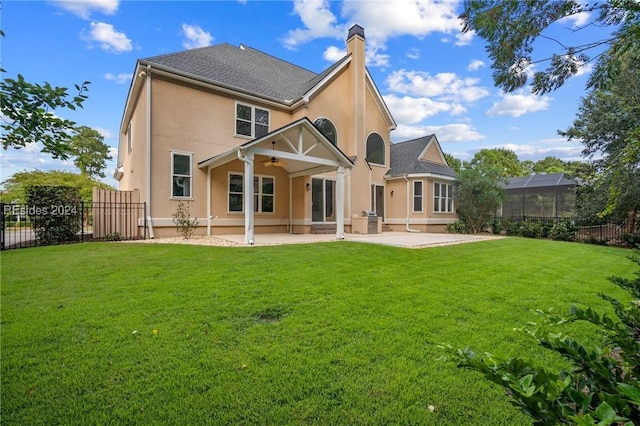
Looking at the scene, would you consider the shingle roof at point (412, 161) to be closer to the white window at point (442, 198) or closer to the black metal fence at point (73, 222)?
the white window at point (442, 198)

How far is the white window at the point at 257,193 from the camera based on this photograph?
1345cm

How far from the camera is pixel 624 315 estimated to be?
2.07 meters

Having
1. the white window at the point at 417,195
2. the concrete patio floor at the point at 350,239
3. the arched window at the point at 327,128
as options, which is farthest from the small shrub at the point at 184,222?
the white window at the point at 417,195

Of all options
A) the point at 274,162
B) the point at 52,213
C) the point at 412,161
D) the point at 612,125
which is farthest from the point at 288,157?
the point at 612,125

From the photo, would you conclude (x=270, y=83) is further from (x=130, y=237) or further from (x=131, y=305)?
(x=131, y=305)

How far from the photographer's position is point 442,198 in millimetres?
18953

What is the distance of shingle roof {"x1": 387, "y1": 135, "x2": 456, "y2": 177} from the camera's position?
59.8ft

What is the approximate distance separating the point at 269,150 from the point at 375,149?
9.87 metres

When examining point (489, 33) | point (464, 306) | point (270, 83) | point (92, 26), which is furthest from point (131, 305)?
point (270, 83)

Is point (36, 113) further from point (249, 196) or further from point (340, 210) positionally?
point (340, 210)

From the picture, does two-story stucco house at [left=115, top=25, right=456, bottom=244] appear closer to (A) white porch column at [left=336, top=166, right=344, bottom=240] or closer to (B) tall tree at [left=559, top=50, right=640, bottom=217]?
(A) white porch column at [left=336, top=166, right=344, bottom=240]

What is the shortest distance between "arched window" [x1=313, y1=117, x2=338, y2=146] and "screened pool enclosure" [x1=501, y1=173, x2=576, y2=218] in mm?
13185

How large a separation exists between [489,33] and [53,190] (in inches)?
522

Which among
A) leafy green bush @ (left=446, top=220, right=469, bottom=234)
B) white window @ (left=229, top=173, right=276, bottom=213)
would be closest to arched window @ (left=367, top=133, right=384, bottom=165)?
leafy green bush @ (left=446, top=220, right=469, bottom=234)
